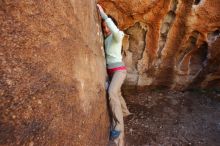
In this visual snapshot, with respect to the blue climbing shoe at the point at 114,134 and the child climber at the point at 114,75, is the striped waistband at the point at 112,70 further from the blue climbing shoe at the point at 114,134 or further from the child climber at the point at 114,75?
the blue climbing shoe at the point at 114,134

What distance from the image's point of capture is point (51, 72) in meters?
2.43

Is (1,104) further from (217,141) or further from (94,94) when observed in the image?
(217,141)

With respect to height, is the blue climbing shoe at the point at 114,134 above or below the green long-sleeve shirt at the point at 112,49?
below

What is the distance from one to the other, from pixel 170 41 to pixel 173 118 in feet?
4.69

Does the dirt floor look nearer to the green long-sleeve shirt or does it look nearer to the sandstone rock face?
the sandstone rock face

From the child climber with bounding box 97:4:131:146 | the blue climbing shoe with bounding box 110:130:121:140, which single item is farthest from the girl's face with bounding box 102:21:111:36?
the blue climbing shoe with bounding box 110:130:121:140

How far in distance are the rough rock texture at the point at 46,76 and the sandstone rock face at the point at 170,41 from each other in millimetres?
1630

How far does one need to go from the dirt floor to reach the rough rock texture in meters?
2.07

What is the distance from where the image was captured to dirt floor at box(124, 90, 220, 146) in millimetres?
5148

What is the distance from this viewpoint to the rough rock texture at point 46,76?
6.72 ft

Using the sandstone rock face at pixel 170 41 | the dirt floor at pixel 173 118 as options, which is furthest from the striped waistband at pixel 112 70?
the dirt floor at pixel 173 118

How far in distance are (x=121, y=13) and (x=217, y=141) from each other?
275cm

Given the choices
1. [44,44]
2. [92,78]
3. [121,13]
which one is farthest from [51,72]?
[121,13]

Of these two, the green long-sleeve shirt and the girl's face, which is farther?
the girl's face
